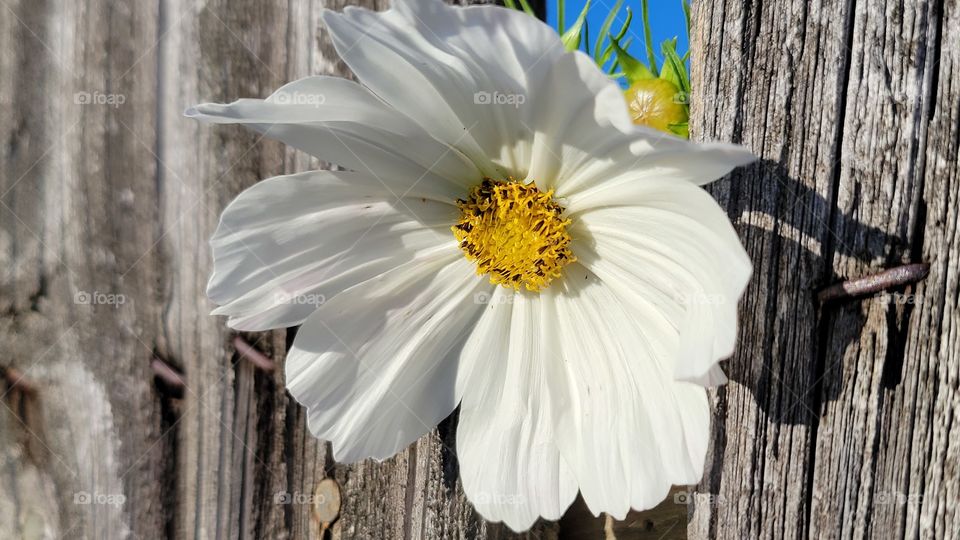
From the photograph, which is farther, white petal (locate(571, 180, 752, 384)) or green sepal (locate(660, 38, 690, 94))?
green sepal (locate(660, 38, 690, 94))

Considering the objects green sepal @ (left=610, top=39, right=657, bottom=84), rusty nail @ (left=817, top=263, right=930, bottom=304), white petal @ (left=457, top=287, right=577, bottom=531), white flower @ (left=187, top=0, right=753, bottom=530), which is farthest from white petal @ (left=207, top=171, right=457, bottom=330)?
rusty nail @ (left=817, top=263, right=930, bottom=304)

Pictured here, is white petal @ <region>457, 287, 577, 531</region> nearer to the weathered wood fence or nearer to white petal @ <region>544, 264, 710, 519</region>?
white petal @ <region>544, 264, 710, 519</region>

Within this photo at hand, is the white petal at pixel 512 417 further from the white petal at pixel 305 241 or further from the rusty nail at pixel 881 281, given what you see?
the rusty nail at pixel 881 281

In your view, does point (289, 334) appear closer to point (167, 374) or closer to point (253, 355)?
point (253, 355)

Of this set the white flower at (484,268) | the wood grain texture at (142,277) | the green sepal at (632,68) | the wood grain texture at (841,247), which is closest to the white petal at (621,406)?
the white flower at (484,268)

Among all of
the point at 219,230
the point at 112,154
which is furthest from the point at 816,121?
the point at 112,154

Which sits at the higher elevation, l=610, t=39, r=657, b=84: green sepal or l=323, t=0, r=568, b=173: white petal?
l=610, t=39, r=657, b=84: green sepal
